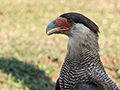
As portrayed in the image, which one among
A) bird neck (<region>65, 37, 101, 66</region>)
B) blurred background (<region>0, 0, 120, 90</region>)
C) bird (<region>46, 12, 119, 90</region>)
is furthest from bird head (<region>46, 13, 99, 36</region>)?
blurred background (<region>0, 0, 120, 90</region>)

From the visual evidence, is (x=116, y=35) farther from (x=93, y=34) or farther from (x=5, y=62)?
(x=93, y=34)

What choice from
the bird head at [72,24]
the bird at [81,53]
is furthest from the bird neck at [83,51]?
the bird head at [72,24]

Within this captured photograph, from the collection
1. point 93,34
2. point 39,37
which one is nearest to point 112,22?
point 39,37

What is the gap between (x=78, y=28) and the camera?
2457mm

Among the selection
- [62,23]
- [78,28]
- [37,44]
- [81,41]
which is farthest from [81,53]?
[37,44]

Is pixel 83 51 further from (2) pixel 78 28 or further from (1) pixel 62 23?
(1) pixel 62 23

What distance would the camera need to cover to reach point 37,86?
4.13 metres

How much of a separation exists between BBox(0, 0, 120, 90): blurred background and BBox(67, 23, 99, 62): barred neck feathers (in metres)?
1.86

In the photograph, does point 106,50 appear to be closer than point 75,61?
No

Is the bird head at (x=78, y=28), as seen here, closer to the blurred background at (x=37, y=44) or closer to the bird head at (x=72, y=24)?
the bird head at (x=72, y=24)

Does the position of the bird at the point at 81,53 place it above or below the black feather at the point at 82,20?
below

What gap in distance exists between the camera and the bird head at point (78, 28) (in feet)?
8.04

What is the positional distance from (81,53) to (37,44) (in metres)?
3.25

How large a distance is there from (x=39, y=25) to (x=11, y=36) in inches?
67.0
